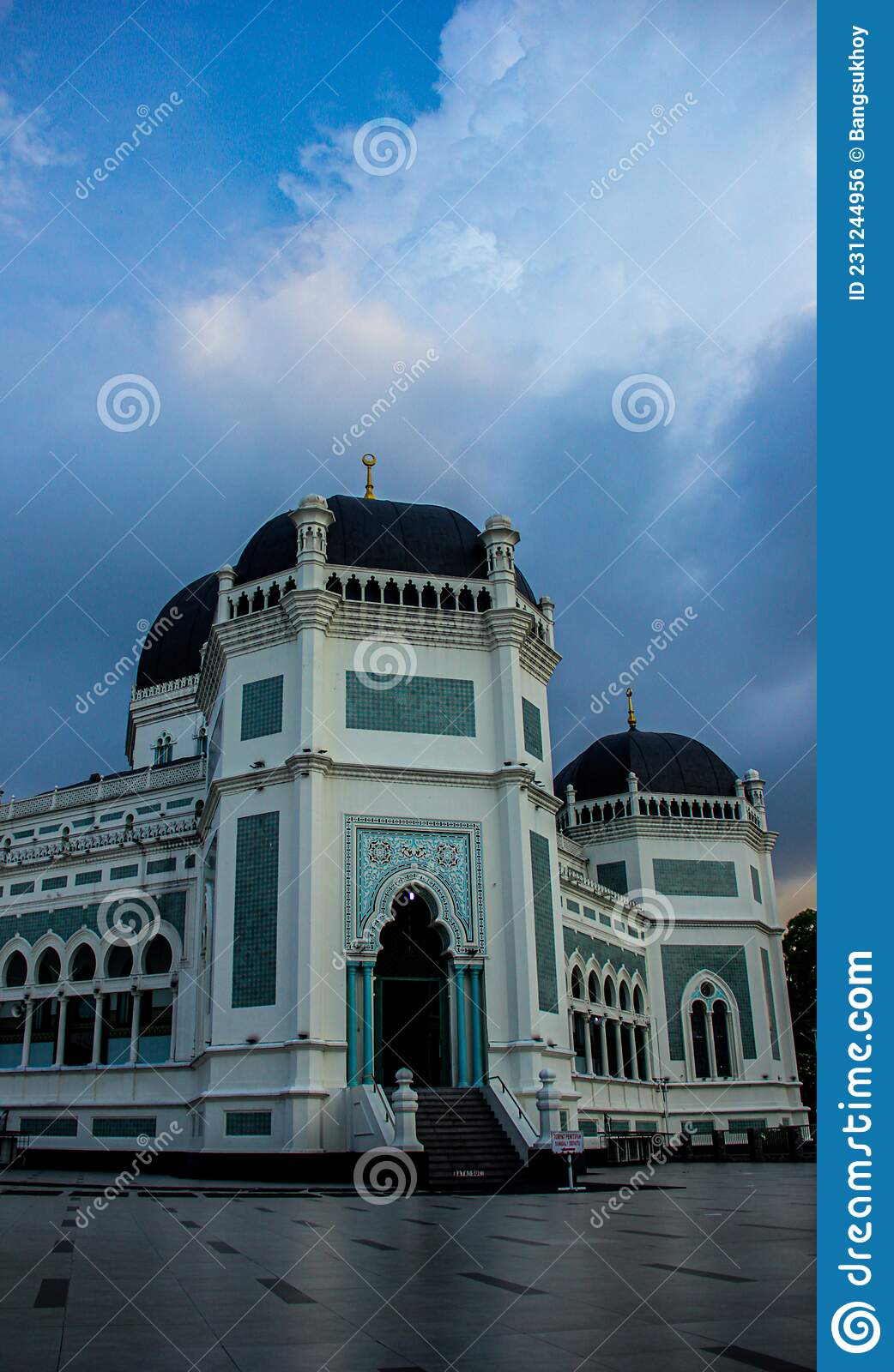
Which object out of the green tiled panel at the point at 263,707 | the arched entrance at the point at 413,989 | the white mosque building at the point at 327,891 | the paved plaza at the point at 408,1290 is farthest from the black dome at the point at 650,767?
the paved plaza at the point at 408,1290

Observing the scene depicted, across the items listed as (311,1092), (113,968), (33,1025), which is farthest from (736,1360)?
(33,1025)

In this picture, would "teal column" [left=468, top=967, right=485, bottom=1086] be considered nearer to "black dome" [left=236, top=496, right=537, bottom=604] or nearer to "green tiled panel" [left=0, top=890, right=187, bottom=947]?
"green tiled panel" [left=0, top=890, right=187, bottom=947]

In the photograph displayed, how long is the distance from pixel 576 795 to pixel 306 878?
23283mm

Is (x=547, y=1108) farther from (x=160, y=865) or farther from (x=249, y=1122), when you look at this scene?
(x=160, y=865)

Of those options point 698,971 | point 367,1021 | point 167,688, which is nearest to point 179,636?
point 167,688

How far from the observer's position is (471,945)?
24078mm

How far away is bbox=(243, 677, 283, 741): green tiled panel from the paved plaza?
12.2 meters

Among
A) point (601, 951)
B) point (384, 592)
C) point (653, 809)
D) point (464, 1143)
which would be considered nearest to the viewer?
point (464, 1143)

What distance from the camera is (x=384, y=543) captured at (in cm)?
2712

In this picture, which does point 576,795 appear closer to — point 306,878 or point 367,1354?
point 306,878

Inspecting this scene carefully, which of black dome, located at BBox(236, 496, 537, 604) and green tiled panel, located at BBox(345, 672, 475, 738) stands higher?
black dome, located at BBox(236, 496, 537, 604)

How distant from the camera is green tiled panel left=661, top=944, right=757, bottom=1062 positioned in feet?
129

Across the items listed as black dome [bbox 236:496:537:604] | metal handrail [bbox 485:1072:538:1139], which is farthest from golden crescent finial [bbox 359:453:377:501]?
metal handrail [bbox 485:1072:538:1139]

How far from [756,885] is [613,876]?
582 centimetres
